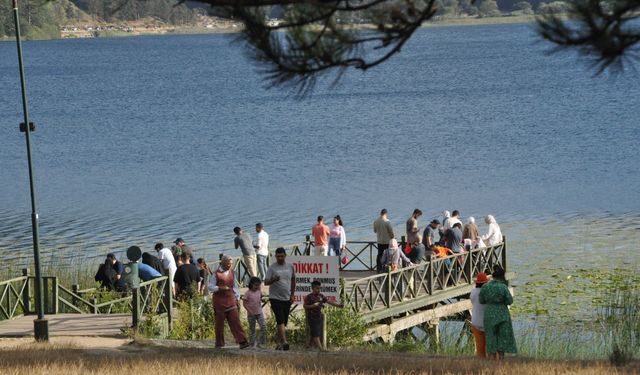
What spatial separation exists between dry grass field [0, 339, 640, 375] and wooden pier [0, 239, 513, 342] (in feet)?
8.93

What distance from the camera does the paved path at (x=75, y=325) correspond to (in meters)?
21.3

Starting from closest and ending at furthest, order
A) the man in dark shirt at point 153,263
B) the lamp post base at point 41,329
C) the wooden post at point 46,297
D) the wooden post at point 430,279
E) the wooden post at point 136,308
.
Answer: the lamp post base at point 41,329, the wooden post at point 136,308, the wooden post at point 46,297, the man in dark shirt at point 153,263, the wooden post at point 430,279

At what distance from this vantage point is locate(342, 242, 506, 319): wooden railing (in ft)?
77.2

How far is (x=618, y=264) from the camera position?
3303cm

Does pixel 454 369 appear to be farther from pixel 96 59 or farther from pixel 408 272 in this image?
pixel 96 59

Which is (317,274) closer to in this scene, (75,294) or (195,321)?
(195,321)

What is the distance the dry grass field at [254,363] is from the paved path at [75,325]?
2439mm

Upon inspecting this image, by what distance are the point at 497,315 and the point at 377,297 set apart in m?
6.86

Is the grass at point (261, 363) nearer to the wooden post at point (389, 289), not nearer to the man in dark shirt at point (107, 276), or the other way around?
the wooden post at point (389, 289)

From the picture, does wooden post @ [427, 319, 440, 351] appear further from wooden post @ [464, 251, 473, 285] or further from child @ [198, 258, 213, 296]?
child @ [198, 258, 213, 296]

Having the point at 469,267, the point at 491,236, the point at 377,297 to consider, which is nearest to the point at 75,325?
the point at 377,297

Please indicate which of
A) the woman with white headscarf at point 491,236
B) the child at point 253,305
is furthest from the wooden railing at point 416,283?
the child at point 253,305

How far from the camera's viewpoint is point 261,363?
16672 millimetres

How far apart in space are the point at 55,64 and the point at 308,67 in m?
155
